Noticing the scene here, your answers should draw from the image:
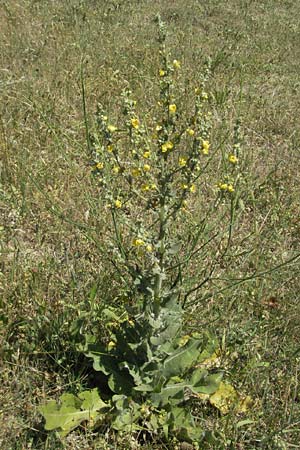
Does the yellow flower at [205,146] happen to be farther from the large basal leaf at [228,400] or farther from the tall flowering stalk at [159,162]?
the large basal leaf at [228,400]

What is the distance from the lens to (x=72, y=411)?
6.97 ft

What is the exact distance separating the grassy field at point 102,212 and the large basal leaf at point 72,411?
7 cm

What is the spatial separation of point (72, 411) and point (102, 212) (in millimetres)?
1489

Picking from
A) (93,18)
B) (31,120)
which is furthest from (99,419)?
(93,18)

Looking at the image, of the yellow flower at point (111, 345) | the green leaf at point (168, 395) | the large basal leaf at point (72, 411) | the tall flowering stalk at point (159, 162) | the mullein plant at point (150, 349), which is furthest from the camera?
the yellow flower at point (111, 345)

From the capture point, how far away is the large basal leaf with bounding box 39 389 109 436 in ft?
6.71

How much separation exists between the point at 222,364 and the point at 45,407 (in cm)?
95

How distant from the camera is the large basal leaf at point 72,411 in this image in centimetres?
204

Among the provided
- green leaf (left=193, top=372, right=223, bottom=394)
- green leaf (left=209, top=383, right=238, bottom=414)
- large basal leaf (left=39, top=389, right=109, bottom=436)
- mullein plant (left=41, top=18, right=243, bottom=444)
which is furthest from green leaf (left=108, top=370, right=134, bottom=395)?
green leaf (left=209, top=383, right=238, bottom=414)

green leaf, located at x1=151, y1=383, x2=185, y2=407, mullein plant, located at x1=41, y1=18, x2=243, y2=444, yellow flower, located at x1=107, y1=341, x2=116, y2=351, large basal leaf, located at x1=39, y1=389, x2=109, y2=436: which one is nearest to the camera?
mullein plant, located at x1=41, y1=18, x2=243, y2=444

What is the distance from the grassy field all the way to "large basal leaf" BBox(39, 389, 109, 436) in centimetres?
7

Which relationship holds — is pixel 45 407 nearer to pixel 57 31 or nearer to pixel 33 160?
pixel 33 160

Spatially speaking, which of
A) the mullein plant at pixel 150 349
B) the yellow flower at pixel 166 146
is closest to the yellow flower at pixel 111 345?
the mullein plant at pixel 150 349

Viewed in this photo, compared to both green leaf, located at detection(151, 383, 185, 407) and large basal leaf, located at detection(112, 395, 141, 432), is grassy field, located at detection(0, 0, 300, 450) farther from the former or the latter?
green leaf, located at detection(151, 383, 185, 407)
